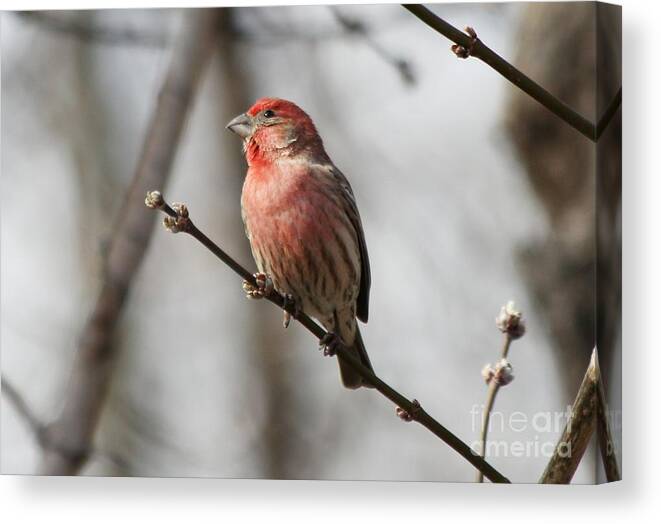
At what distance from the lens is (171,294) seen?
4754 mm

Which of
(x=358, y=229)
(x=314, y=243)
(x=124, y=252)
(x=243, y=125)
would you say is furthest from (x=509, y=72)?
(x=124, y=252)

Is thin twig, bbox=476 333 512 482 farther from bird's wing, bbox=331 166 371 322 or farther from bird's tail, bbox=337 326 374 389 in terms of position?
bird's wing, bbox=331 166 371 322

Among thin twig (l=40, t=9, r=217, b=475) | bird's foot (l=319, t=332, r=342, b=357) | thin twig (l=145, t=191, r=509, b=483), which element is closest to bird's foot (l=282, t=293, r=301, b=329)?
thin twig (l=145, t=191, r=509, b=483)

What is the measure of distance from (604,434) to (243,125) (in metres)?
1.94

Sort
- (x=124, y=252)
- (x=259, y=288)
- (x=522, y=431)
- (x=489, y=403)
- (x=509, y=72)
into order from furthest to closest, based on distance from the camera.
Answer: (x=124, y=252), (x=522, y=431), (x=489, y=403), (x=509, y=72), (x=259, y=288)

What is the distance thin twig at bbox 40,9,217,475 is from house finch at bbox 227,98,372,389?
0.30m

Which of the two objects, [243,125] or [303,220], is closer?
[303,220]

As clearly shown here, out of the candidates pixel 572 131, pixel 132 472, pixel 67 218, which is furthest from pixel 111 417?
pixel 572 131

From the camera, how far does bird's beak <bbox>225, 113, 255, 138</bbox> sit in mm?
4680

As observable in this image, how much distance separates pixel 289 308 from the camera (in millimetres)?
4145

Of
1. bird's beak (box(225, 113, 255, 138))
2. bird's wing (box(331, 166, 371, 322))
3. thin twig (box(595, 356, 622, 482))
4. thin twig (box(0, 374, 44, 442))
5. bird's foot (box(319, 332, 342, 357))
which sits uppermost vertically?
bird's beak (box(225, 113, 255, 138))

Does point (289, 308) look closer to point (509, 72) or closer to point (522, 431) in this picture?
point (522, 431)

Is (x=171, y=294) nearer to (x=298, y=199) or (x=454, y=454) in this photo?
(x=298, y=199)

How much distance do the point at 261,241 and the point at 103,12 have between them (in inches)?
48.8
